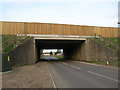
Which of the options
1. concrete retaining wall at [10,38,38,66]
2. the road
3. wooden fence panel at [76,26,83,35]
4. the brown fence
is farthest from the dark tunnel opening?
the road

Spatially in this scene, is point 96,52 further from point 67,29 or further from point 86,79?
point 86,79

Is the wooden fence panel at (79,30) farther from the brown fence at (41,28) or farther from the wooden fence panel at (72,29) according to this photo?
the wooden fence panel at (72,29)

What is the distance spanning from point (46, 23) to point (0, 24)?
37.4 ft

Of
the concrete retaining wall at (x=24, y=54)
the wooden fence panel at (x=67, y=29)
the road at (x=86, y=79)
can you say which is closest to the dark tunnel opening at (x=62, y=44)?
the wooden fence panel at (x=67, y=29)

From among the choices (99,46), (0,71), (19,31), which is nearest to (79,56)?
(99,46)

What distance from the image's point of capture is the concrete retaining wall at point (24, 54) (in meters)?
A: 21.2

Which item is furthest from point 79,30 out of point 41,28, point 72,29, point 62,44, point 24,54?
point 24,54

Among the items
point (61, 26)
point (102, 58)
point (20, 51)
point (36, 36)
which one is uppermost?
point (61, 26)

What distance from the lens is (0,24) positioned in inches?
1227

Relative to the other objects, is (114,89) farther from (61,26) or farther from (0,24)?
(0,24)

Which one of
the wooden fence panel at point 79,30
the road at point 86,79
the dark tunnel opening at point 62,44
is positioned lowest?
the road at point 86,79

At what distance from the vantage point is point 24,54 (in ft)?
76.5

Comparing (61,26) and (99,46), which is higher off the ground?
(61,26)

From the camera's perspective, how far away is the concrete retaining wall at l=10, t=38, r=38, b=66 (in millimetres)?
21241
